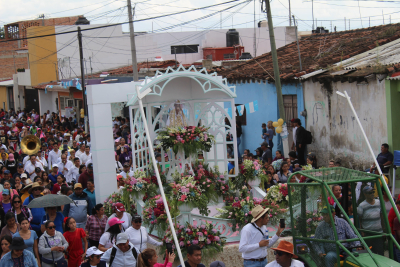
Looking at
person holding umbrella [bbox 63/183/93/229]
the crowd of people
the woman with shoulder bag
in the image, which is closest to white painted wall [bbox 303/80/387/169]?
the crowd of people

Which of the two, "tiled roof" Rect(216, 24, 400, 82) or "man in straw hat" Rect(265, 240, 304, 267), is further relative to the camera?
"tiled roof" Rect(216, 24, 400, 82)

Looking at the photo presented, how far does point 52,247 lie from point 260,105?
552 inches

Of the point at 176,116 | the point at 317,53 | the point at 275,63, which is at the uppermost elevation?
the point at 317,53

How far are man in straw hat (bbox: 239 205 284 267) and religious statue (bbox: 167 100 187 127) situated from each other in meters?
4.84

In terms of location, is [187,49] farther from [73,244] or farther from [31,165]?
[73,244]

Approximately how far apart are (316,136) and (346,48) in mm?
4873

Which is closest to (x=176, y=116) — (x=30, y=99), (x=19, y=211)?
(x=19, y=211)

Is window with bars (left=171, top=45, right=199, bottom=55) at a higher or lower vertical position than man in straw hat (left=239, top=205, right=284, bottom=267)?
higher

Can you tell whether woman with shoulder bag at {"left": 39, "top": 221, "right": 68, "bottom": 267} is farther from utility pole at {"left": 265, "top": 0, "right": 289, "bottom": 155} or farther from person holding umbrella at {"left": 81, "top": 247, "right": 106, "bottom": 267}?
utility pole at {"left": 265, "top": 0, "right": 289, "bottom": 155}

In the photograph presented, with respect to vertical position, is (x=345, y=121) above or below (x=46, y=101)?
below

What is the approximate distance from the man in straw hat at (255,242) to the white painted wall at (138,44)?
33202 mm

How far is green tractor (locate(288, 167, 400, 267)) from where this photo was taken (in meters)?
6.62

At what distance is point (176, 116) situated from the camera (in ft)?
38.8

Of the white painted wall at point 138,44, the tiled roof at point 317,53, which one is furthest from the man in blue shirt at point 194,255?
the white painted wall at point 138,44
